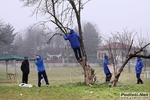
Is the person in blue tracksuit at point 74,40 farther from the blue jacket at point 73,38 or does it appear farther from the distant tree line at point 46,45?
the distant tree line at point 46,45

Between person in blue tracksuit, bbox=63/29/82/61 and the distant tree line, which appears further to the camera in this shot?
the distant tree line

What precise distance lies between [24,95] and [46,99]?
119 centimetres

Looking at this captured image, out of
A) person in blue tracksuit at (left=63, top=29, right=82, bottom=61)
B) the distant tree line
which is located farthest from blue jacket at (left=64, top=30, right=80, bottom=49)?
the distant tree line

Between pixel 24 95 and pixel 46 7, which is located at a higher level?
pixel 46 7

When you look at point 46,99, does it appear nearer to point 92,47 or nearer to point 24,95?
point 24,95

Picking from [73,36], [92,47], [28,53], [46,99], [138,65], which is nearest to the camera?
[46,99]

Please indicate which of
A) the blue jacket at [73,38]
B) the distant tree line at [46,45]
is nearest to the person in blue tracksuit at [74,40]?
the blue jacket at [73,38]

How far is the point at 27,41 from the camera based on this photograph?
3423 inches

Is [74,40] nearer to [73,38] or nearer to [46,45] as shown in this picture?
[73,38]

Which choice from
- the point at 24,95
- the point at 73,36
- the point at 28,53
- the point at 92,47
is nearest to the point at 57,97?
the point at 24,95

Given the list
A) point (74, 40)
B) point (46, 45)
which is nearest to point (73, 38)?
point (74, 40)

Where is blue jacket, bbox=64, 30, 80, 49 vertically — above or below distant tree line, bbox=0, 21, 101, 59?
below

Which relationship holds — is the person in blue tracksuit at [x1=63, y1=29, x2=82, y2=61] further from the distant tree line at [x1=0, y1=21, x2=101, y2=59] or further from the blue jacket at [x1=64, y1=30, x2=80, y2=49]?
the distant tree line at [x1=0, y1=21, x2=101, y2=59]

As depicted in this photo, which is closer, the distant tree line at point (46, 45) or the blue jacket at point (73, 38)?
the blue jacket at point (73, 38)
